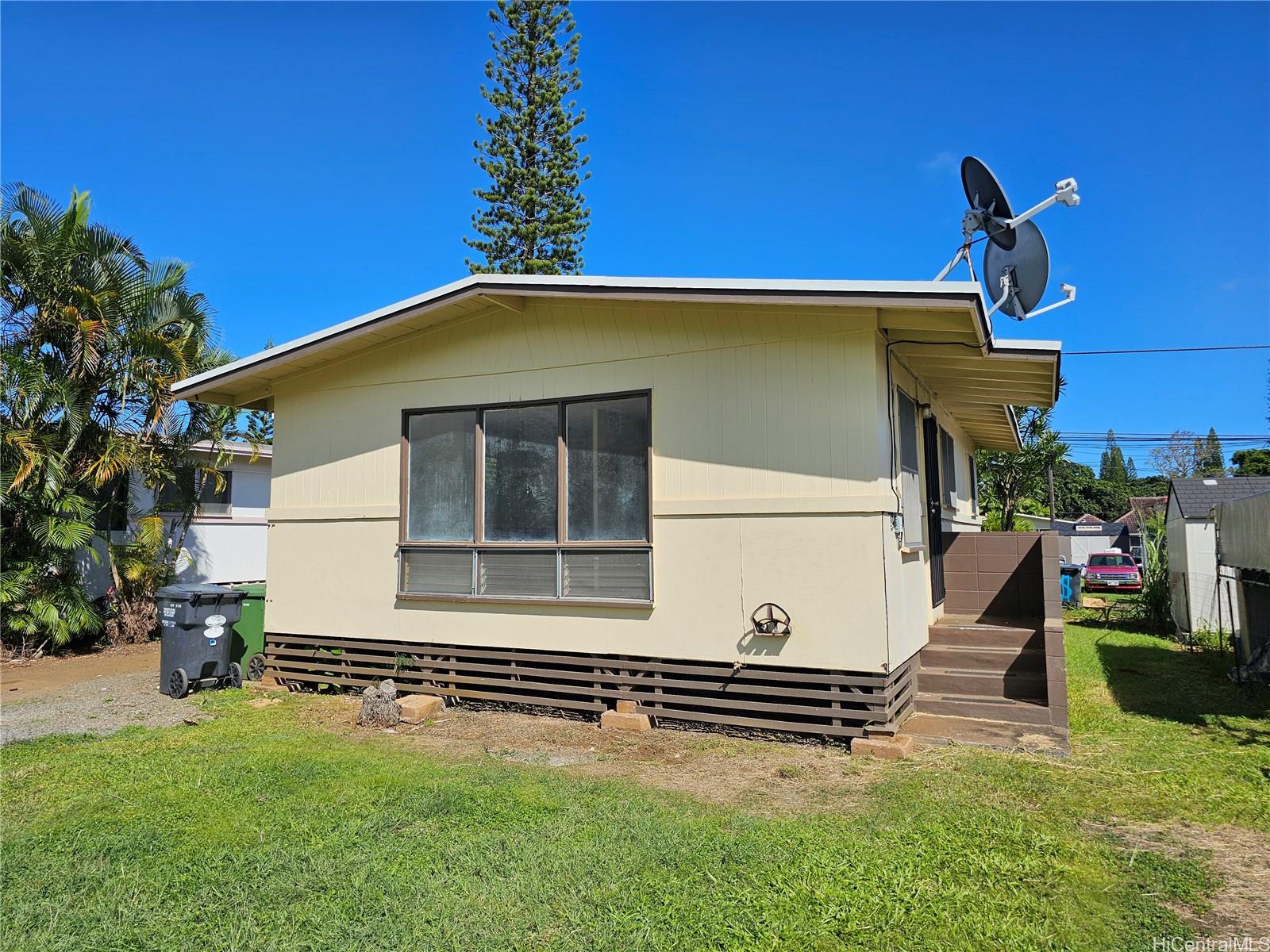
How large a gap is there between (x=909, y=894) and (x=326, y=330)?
6.99 meters

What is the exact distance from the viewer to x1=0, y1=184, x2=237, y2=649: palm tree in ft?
36.0

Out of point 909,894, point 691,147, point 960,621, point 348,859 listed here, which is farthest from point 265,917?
point 691,147

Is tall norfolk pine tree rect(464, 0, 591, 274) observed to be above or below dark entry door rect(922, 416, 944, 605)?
above

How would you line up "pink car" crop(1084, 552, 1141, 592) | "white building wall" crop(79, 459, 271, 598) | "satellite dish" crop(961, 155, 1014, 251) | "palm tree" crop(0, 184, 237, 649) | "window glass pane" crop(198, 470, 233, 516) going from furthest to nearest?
"pink car" crop(1084, 552, 1141, 592) < "window glass pane" crop(198, 470, 233, 516) < "white building wall" crop(79, 459, 271, 598) < "palm tree" crop(0, 184, 237, 649) < "satellite dish" crop(961, 155, 1014, 251)

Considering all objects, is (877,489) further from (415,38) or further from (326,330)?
(415,38)

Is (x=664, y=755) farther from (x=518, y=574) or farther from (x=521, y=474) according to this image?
(x=521, y=474)

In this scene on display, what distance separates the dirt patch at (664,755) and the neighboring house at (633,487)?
11.9 inches

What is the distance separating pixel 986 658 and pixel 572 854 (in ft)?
15.2

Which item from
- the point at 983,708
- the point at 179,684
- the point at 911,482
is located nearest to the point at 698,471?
the point at 911,482

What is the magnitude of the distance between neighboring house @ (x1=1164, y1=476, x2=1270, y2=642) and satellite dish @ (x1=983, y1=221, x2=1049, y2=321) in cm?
863

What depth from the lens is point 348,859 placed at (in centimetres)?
378

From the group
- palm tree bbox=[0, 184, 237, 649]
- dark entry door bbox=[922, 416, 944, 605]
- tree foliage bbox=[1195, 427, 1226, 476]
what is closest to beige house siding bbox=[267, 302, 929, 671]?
dark entry door bbox=[922, 416, 944, 605]

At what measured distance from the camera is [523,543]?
7.34 metres

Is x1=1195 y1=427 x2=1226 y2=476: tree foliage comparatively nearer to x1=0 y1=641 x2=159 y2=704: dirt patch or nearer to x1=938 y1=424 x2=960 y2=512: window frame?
x1=938 y1=424 x2=960 y2=512: window frame
